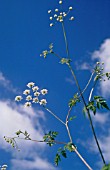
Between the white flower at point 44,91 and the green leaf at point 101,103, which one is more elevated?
the white flower at point 44,91

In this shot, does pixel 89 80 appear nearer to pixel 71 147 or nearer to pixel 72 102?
pixel 72 102

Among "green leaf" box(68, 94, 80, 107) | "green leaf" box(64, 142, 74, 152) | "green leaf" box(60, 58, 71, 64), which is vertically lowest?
"green leaf" box(64, 142, 74, 152)

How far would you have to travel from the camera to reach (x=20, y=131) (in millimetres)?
7004

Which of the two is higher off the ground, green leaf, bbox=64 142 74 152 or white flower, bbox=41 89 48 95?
white flower, bbox=41 89 48 95

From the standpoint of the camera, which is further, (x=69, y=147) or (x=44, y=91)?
(x=44, y=91)

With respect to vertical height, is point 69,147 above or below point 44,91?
below

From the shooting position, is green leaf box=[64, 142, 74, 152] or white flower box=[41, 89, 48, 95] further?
white flower box=[41, 89, 48, 95]

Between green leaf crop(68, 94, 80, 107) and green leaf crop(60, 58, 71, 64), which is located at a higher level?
green leaf crop(60, 58, 71, 64)

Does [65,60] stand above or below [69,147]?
above

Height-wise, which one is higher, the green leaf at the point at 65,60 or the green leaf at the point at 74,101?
the green leaf at the point at 65,60

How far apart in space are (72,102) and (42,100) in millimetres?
838

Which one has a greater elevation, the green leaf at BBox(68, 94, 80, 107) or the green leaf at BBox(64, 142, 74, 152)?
the green leaf at BBox(68, 94, 80, 107)

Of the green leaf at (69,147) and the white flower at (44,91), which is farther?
the white flower at (44,91)

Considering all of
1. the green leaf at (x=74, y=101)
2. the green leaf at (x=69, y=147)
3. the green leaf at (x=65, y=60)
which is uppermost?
the green leaf at (x=65, y=60)
